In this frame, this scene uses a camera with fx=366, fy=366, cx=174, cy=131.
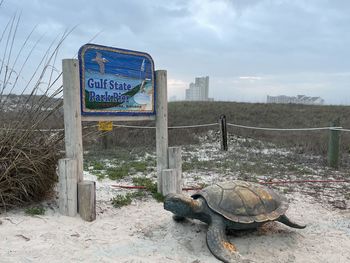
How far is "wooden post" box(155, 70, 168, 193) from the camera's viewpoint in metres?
5.63

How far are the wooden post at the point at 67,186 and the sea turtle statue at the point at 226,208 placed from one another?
124cm

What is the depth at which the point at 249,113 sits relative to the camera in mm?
20031

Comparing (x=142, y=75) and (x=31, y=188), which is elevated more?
(x=142, y=75)

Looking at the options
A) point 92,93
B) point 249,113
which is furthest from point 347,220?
point 249,113

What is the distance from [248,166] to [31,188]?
5.11m

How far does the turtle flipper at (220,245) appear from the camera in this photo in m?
3.59

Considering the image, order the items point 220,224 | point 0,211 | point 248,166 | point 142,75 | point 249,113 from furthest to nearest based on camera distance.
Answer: point 249,113
point 248,166
point 142,75
point 0,211
point 220,224

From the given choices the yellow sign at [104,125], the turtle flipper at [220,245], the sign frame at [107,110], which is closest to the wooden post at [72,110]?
the sign frame at [107,110]

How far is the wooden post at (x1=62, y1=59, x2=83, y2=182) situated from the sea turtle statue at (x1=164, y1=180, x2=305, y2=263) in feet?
4.48

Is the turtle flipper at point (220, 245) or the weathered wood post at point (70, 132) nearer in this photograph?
the turtle flipper at point (220, 245)

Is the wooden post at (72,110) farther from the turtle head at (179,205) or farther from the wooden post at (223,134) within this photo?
the wooden post at (223,134)

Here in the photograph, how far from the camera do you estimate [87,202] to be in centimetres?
439

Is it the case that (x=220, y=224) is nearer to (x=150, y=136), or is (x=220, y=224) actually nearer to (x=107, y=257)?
(x=107, y=257)

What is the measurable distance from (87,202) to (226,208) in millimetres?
1663
